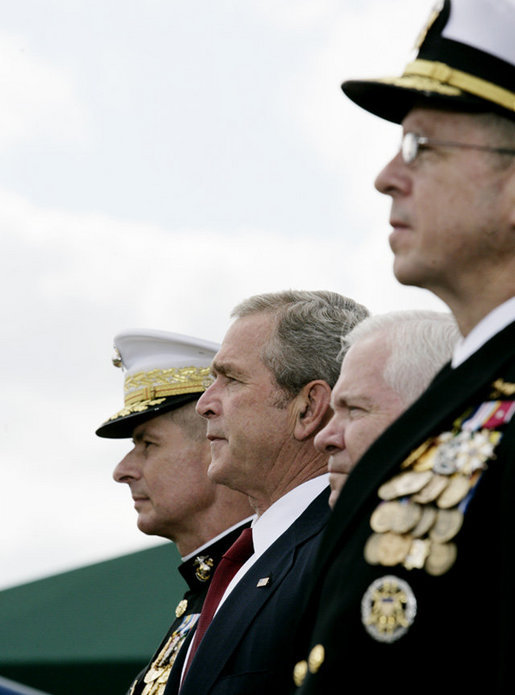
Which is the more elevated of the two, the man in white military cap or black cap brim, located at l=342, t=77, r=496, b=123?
black cap brim, located at l=342, t=77, r=496, b=123

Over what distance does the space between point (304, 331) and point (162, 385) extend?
110 centimetres

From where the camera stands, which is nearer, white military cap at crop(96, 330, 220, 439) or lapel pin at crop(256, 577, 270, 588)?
lapel pin at crop(256, 577, 270, 588)

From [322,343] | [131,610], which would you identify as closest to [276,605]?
[322,343]

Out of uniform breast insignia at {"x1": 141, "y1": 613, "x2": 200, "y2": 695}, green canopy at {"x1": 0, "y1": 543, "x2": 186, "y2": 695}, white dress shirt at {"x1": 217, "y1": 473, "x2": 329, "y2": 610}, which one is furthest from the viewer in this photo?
green canopy at {"x1": 0, "y1": 543, "x2": 186, "y2": 695}

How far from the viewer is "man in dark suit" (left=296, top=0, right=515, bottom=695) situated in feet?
5.64

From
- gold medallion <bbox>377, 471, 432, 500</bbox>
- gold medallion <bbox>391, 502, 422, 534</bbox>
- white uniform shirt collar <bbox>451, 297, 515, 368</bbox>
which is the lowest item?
gold medallion <bbox>391, 502, 422, 534</bbox>

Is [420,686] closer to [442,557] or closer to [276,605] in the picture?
[442,557]

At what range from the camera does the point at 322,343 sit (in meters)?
3.79

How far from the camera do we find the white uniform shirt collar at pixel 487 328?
77.9 inches

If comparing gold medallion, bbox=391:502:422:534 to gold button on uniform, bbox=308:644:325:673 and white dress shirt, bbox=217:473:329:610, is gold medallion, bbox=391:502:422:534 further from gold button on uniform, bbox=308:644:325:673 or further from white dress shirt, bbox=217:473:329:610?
white dress shirt, bbox=217:473:329:610

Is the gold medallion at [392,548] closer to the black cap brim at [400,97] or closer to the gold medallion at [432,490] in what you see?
the gold medallion at [432,490]

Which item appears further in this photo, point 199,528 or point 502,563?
point 199,528

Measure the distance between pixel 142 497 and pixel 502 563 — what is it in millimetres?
3069

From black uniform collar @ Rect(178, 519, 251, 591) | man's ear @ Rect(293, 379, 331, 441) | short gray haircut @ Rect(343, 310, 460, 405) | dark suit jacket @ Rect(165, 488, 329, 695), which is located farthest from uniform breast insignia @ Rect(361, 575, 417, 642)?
black uniform collar @ Rect(178, 519, 251, 591)
